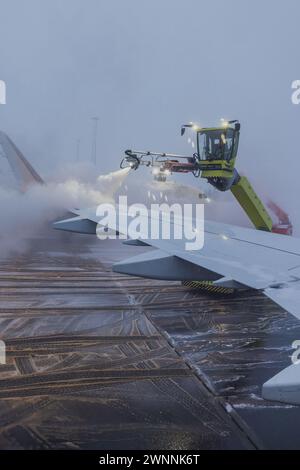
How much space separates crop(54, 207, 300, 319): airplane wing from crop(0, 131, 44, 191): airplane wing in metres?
17.4

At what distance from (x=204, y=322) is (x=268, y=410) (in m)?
3.87

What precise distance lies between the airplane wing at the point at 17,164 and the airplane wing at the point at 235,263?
57.0ft

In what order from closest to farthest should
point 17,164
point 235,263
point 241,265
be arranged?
point 241,265 < point 235,263 < point 17,164

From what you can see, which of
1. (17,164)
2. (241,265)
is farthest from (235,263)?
(17,164)

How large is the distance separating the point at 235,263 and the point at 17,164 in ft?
67.2

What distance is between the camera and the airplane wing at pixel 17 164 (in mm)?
23375

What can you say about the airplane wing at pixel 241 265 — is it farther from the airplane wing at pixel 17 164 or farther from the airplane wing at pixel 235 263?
the airplane wing at pixel 17 164

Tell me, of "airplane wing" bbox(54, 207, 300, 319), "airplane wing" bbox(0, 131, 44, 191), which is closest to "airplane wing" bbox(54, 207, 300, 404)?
"airplane wing" bbox(54, 207, 300, 319)

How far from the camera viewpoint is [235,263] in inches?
234

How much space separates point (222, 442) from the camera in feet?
16.6

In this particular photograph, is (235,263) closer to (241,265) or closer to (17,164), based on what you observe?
(241,265)

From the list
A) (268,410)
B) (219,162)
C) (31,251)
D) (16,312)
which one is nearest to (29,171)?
(31,251)

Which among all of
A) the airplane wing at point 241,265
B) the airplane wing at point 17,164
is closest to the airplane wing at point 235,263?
the airplane wing at point 241,265

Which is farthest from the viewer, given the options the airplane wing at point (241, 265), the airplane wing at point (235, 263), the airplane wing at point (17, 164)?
the airplane wing at point (17, 164)
